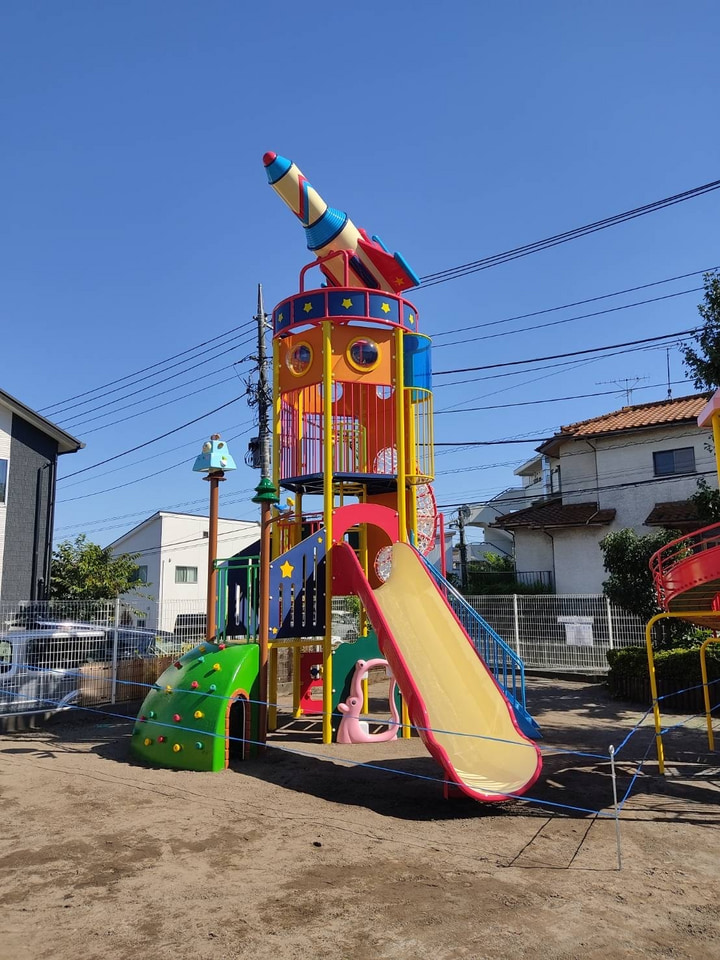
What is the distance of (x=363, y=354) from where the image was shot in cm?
1198

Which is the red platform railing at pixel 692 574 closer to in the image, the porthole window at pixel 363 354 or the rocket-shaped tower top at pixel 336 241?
the porthole window at pixel 363 354

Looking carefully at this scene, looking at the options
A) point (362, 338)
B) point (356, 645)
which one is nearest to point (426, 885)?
point (356, 645)

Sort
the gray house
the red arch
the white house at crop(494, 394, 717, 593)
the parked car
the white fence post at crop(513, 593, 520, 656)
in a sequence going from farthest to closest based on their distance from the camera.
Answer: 1. the white house at crop(494, 394, 717, 593)
2. the white fence post at crop(513, 593, 520, 656)
3. the gray house
4. the parked car
5. the red arch

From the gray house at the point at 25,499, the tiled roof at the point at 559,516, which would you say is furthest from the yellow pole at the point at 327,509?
the tiled roof at the point at 559,516

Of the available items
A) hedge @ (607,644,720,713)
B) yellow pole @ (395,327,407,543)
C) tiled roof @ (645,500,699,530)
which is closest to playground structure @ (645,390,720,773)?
yellow pole @ (395,327,407,543)

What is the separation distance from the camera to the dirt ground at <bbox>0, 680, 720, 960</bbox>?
14.3 feet

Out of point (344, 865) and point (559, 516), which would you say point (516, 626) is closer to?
point (559, 516)

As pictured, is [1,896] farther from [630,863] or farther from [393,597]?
[393,597]

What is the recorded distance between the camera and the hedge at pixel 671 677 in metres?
14.2

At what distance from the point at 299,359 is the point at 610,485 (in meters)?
16.7

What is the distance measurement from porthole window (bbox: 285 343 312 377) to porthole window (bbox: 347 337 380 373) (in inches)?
29.6

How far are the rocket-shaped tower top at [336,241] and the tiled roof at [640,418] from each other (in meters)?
12.9

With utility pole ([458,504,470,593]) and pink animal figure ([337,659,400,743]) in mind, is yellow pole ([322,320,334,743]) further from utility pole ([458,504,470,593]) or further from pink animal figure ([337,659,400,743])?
utility pole ([458,504,470,593])

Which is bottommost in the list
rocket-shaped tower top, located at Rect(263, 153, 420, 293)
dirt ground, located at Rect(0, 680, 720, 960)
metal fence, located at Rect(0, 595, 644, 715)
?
dirt ground, located at Rect(0, 680, 720, 960)
